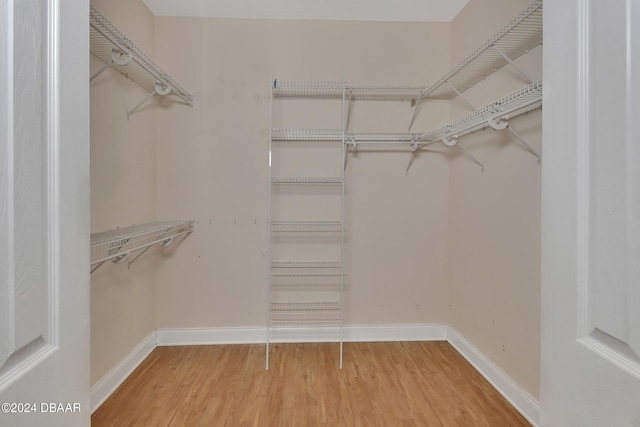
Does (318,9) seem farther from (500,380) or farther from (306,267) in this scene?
(500,380)

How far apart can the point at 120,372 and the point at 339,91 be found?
2459mm

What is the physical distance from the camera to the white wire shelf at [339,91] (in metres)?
2.49

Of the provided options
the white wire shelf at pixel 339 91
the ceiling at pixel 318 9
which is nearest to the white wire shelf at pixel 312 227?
the white wire shelf at pixel 339 91

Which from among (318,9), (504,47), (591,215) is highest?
(318,9)

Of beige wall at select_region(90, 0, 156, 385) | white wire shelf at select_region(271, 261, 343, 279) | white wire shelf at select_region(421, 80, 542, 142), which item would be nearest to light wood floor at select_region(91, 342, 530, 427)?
beige wall at select_region(90, 0, 156, 385)

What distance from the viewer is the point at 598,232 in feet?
1.60

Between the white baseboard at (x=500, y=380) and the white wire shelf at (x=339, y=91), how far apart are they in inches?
75.5

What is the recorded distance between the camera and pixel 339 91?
254 centimetres

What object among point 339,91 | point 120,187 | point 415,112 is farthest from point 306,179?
point 120,187

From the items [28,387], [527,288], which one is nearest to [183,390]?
[28,387]

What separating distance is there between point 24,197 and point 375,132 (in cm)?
241

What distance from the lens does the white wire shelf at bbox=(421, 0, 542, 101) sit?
1479 mm

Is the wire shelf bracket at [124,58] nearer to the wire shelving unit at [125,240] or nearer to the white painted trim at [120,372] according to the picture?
the wire shelving unit at [125,240]

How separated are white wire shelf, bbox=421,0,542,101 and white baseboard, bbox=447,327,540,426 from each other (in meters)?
1.81
